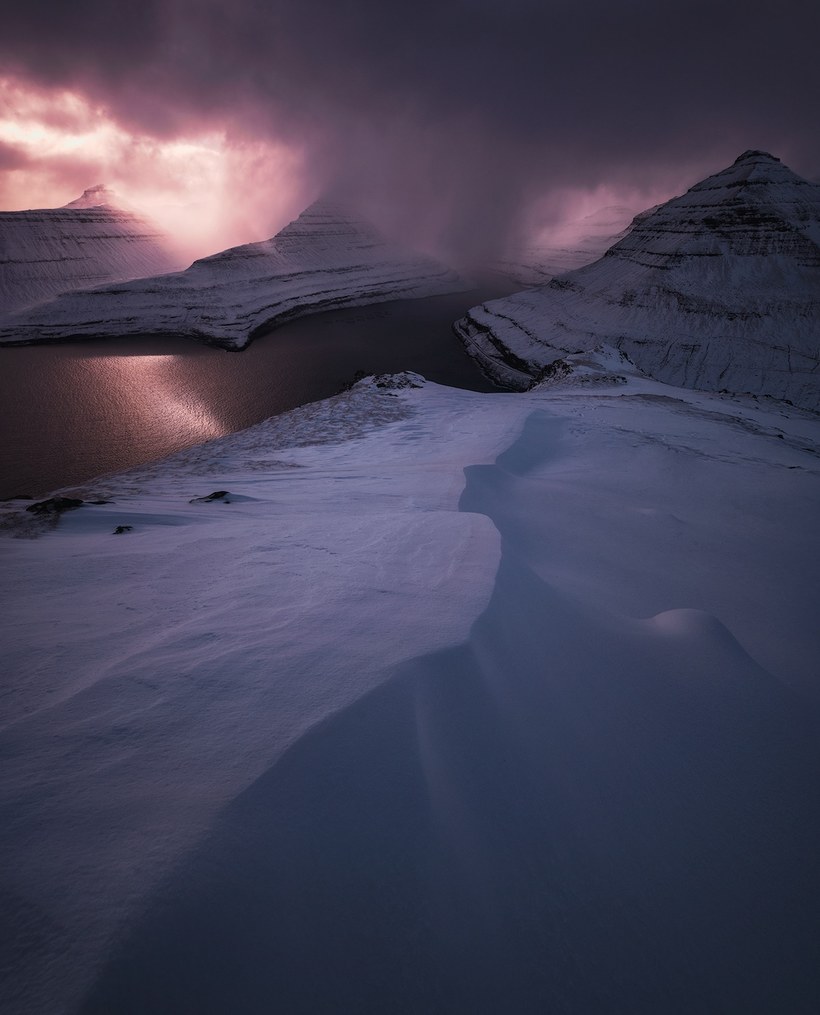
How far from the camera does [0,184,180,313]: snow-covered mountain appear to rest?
833 inches

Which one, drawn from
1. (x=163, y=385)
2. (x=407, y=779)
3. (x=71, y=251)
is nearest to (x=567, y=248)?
(x=71, y=251)

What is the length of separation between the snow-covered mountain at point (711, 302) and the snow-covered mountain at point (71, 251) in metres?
20.0

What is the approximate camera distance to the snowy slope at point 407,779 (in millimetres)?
889

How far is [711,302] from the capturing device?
17.3m

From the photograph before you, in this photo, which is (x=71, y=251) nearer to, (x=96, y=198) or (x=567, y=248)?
(x=96, y=198)

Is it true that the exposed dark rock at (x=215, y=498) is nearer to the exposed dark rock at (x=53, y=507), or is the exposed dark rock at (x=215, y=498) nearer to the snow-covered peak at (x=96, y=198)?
the exposed dark rock at (x=53, y=507)

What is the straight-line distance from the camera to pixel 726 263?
59.3ft

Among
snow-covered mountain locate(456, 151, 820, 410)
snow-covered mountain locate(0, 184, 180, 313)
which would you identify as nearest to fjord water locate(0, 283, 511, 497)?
snow-covered mountain locate(456, 151, 820, 410)

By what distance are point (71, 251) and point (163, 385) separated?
15.4 m

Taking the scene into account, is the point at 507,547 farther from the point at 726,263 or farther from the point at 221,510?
the point at 726,263

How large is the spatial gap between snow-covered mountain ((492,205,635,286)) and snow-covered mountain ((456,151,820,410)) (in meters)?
17.9

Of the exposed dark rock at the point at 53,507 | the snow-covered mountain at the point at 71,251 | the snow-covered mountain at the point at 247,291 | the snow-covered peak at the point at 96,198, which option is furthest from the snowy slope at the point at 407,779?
the snow-covered peak at the point at 96,198

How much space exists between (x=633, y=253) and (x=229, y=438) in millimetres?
21720

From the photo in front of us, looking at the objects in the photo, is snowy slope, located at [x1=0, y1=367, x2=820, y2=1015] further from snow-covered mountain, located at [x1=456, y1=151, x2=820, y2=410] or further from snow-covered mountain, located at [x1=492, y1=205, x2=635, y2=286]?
snow-covered mountain, located at [x1=492, y1=205, x2=635, y2=286]
